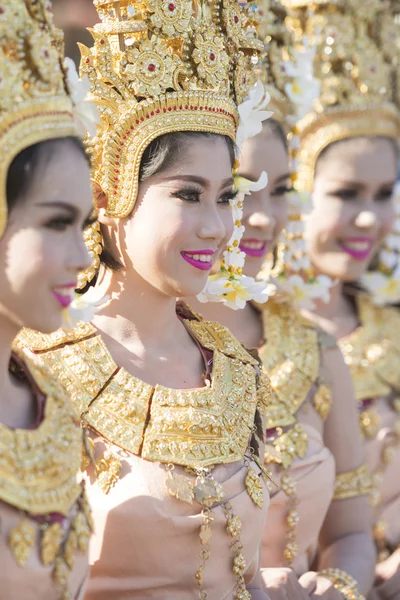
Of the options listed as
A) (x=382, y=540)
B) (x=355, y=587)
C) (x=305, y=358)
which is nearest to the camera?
(x=355, y=587)

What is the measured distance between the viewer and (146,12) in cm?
249

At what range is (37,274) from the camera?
1.79 m

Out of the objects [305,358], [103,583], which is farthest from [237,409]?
[305,358]

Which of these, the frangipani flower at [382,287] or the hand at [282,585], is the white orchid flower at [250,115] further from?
the frangipani flower at [382,287]

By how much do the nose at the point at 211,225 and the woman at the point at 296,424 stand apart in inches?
27.9

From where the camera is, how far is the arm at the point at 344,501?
329 cm

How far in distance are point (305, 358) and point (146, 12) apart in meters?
1.34

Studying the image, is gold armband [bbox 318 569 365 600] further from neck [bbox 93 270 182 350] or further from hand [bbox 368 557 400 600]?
neck [bbox 93 270 182 350]

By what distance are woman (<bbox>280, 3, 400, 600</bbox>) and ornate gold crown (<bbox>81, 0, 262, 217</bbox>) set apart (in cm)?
162

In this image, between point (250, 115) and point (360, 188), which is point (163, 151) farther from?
point (360, 188)

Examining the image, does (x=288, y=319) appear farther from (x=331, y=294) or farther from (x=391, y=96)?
(x=391, y=96)

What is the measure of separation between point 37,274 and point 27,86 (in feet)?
1.19

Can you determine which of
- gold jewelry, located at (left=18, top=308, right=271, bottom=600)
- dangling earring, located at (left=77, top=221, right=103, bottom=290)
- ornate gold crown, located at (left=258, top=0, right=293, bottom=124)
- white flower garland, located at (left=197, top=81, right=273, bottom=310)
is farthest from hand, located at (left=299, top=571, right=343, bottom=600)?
ornate gold crown, located at (left=258, top=0, right=293, bottom=124)

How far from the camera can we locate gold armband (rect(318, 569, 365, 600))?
3049 mm
